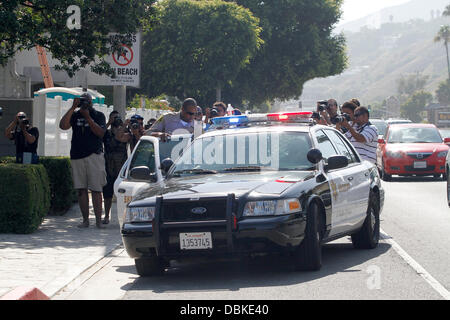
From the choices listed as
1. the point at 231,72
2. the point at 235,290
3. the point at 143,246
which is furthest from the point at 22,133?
the point at 231,72

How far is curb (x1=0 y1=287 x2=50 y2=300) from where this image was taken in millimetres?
7026

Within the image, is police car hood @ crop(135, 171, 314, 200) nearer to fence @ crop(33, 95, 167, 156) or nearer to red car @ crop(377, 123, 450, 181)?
fence @ crop(33, 95, 167, 156)

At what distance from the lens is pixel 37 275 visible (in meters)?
9.19

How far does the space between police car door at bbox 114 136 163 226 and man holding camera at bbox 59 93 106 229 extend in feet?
4.75

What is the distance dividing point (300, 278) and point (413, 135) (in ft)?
60.2

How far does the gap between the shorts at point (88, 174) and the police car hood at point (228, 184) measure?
4.11 meters

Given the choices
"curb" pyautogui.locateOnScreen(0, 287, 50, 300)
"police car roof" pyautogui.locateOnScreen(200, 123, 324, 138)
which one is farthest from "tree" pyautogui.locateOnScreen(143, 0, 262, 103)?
"curb" pyautogui.locateOnScreen(0, 287, 50, 300)

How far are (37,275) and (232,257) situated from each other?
215 centimetres

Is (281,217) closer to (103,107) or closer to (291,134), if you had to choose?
(291,134)

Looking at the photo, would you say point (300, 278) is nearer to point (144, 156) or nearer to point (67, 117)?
point (144, 156)

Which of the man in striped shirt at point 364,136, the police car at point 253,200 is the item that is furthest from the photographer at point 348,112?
the police car at point 253,200

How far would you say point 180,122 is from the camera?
13.1 m

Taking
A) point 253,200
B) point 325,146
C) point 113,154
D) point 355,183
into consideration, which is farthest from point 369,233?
point 113,154

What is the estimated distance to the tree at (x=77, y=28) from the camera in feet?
51.3
